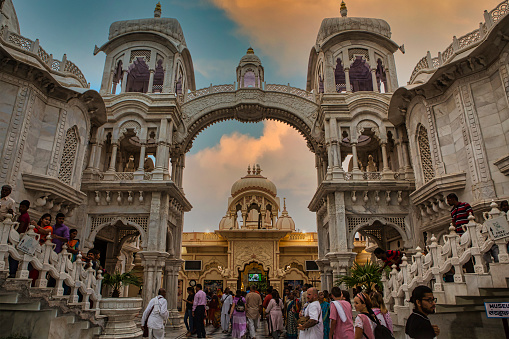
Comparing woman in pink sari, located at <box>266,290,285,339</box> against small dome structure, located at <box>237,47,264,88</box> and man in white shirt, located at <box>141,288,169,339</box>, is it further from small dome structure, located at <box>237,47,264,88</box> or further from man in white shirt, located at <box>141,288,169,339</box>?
small dome structure, located at <box>237,47,264,88</box>

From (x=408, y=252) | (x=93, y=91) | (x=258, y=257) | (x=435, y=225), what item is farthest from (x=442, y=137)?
(x=258, y=257)

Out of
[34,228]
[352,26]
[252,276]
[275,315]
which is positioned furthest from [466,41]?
[252,276]

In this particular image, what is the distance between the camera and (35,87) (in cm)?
1316

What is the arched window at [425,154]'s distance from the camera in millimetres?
14375

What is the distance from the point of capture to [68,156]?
14.6 meters

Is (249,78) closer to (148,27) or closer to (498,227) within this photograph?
(148,27)

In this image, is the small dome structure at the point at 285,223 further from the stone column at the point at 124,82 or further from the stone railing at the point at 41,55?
the stone railing at the point at 41,55

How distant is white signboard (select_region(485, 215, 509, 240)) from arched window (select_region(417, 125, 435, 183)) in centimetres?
731

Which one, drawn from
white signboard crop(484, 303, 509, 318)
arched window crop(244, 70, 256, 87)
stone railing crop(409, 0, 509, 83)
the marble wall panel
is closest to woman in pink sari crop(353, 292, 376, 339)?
white signboard crop(484, 303, 509, 318)

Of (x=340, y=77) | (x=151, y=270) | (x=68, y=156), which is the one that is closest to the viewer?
(x=68, y=156)

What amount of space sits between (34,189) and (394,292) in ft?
39.1

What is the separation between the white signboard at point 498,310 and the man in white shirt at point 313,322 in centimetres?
253

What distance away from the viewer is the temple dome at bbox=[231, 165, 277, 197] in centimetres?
2921

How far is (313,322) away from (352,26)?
18.3 metres
